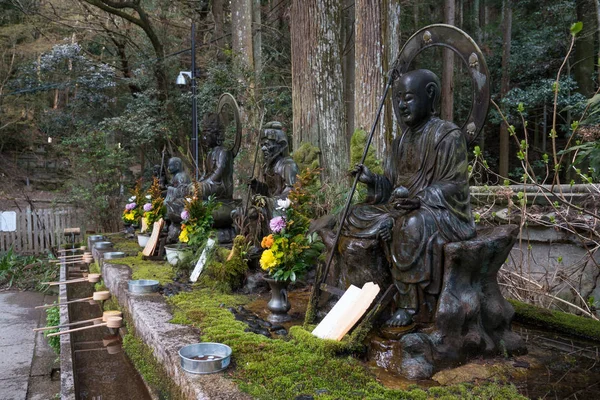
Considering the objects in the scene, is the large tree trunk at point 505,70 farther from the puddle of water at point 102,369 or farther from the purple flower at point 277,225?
the puddle of water at point 102,369

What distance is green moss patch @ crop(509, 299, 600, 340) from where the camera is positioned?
3484mm

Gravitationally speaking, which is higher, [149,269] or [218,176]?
[218,176]

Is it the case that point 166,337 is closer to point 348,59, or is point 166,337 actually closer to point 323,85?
point 323,85

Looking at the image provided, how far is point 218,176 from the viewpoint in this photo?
21.5ft

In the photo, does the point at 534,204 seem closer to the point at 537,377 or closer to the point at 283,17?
the point at 537,377

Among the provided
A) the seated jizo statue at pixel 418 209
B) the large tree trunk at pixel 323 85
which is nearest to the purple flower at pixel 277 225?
the seated jizo statue at pixel 418 209

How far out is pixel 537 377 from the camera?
2740 millimetres

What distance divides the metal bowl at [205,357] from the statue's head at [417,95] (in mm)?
2018

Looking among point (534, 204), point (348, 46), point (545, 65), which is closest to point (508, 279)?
point (534, 204)

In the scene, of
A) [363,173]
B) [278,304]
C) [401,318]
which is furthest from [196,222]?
[401,318]

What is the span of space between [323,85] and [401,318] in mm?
4646

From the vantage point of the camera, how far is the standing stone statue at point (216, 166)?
6520 millimetres

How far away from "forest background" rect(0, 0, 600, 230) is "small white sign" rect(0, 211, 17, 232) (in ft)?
5.05

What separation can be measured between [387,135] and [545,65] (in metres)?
10.2
